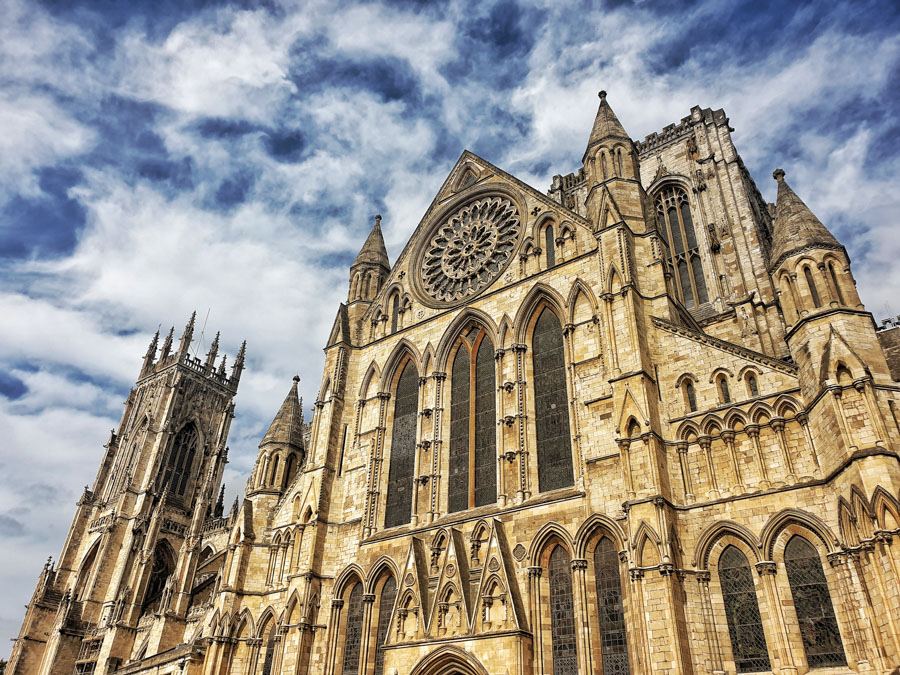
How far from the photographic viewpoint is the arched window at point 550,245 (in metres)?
20.2

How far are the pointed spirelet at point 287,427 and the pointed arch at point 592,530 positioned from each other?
13.2m

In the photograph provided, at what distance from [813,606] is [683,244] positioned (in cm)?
2132

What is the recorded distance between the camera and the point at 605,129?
69.3ft

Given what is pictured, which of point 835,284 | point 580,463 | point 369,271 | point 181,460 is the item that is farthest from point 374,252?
point 181,460

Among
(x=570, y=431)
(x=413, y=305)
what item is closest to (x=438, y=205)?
(x=413, y=305)

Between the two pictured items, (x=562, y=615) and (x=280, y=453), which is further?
(x=280, y=453)

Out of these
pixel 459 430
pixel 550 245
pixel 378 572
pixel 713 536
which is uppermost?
pixel 550 245

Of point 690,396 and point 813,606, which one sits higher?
point 690,396

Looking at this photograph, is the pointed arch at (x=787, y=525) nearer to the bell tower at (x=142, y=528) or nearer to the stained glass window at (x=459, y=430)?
the stained glass window at (x=459, y=430)

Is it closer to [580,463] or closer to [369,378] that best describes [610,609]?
[580,463]

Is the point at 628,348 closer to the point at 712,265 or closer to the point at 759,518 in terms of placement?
the point at 759,518

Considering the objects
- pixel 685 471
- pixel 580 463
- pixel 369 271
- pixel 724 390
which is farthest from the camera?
pixel 369 271

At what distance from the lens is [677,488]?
14359 millimetres

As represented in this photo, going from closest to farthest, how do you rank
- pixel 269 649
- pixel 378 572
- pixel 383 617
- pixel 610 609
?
pixel 610 609, pixel 383 617, pixel 378 572, pixel 269 649
